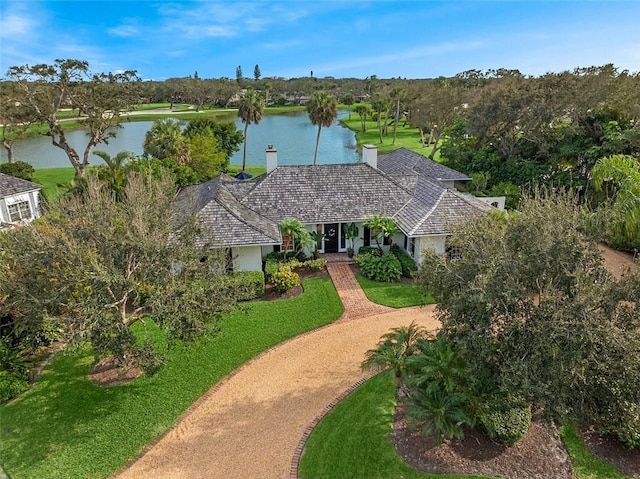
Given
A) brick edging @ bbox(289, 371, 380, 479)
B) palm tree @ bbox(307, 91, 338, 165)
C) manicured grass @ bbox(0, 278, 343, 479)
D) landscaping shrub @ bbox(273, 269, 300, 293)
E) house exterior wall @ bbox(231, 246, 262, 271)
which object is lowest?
brick edging @ bbox(289, 371, 380, 479)

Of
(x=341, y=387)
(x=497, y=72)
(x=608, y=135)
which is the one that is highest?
(x=497, y=72)

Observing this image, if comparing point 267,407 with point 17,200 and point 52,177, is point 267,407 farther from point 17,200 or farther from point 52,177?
point 52,177

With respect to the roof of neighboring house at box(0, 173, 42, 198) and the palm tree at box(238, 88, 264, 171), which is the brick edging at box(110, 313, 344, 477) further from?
the palm tree at box(238, 88, 264, 171)

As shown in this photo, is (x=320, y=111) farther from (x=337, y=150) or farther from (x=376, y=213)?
(x=337, y=150)

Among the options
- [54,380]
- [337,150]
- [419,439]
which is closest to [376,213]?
[419,439]

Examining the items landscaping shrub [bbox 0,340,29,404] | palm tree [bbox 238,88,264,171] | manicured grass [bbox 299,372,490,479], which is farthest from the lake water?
manicured grass [bbox 299,372,490,479]

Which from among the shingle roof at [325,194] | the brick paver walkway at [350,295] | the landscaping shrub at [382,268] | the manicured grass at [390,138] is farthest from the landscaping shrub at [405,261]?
the manicured grass at [390,138]

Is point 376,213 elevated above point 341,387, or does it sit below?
above
